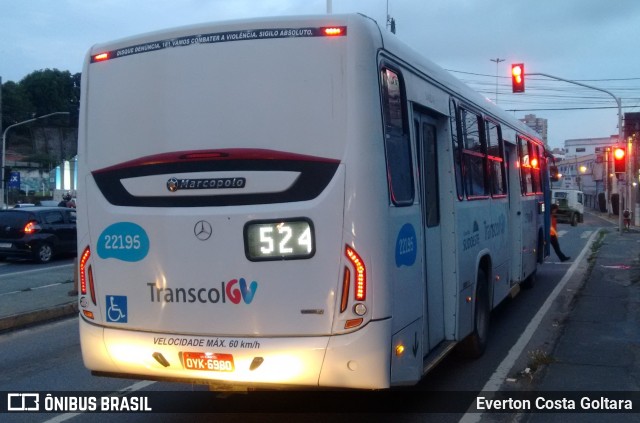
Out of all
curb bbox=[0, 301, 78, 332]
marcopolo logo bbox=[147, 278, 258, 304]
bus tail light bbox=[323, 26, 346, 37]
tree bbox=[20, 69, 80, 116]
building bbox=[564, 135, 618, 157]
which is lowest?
curb bbox=[0, 301, 78, 332]

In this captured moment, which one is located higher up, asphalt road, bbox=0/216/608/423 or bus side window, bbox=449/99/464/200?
bus side window, bbox=449/99/464/200

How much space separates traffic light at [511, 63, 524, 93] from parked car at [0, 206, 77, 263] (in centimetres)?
1647

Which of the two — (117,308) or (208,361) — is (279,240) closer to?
(208,361)

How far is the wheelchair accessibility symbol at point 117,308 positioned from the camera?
5.61 m

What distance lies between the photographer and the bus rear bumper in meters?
4.98

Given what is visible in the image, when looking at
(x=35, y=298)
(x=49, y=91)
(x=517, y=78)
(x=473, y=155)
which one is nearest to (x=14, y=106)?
(x=49, y=91)

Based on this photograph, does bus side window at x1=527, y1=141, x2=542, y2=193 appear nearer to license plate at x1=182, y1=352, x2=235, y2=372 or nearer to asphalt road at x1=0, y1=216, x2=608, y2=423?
asphalt road at x1=0, y1=216, x2=608, y2=423

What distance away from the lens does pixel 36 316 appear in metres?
11.1

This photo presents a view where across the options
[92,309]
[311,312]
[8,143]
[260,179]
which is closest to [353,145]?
[260,179]

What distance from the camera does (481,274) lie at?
8492 mm

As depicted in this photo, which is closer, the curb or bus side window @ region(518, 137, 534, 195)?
the curb

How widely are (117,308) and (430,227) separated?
2.82 meters

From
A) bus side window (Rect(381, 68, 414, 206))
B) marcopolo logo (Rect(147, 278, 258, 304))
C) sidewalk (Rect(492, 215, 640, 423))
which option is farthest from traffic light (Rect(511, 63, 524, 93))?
marcopolo logo (Rect(147, 278, 258, 304))

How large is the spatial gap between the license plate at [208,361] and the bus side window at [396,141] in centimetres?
169
